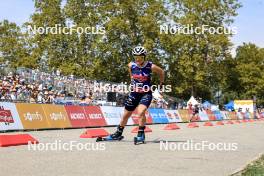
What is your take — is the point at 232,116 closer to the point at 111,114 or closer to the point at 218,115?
the point at 218,115

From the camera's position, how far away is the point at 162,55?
6731cm

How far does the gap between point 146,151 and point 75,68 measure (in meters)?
51.2

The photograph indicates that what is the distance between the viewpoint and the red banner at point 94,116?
25.9 m

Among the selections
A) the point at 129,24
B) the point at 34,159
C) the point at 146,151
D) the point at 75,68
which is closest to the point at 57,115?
the point at 146,151

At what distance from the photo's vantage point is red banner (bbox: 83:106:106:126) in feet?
85.1

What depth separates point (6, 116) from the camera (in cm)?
1920

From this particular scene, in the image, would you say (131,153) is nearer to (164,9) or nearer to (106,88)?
(106,88)

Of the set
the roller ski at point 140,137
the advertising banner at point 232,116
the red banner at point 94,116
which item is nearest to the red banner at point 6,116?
the red banner at point 94,116

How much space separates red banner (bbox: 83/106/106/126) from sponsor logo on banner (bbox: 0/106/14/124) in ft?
21.8

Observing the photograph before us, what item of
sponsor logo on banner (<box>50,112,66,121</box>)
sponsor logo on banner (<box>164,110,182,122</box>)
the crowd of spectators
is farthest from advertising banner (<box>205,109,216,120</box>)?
sponsor logo on banner (<box>50,112,66,121</box>)

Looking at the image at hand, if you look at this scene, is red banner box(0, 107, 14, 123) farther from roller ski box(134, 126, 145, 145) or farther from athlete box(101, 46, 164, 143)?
roller ski box(134, 126, 145, 145)

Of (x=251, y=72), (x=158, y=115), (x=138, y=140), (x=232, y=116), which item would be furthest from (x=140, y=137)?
(x=251, y=72)

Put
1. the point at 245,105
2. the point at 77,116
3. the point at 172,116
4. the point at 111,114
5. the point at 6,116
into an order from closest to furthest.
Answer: the point at 6,116 → the point at 77,116 → the point at 111,114 → the point at 172,116 → the point at 245,105

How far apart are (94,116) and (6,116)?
25.6ft
